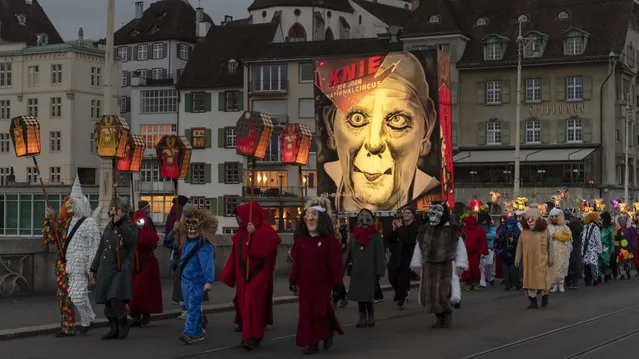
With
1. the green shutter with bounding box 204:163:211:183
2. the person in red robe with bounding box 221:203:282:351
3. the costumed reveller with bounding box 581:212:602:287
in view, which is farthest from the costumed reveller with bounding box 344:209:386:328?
the green shutter with bounding box 204:163:211:183

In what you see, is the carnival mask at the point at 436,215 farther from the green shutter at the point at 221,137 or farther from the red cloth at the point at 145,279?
the green shutter at the point at 221,137

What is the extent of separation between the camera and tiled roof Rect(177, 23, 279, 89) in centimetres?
8706

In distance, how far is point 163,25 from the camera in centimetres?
10138

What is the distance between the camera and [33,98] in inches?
3637

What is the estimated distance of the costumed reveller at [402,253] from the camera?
69.8 feet

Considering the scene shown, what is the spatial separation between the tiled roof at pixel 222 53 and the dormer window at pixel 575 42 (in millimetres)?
22639

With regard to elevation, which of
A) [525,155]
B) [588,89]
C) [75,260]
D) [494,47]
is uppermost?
[494,47]

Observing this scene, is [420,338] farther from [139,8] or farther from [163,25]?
[139,8]

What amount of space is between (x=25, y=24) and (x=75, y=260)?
88.8 metres

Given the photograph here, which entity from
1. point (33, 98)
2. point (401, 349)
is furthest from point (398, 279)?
point (33, 98)

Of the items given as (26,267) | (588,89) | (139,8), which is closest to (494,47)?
(588,89)

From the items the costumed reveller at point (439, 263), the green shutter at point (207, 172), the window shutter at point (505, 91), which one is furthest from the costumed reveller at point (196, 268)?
the green shutter at point (207, 172)

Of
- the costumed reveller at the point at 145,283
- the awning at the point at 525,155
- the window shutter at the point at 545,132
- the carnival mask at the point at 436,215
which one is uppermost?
the window shutter at the point at 545,132

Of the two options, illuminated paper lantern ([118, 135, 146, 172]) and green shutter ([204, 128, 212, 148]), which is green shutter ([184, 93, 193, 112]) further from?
illuminated paper lantern ([118, 135, 146, 172])
